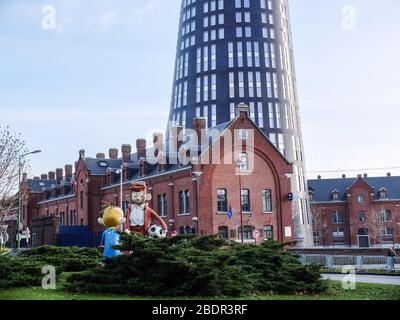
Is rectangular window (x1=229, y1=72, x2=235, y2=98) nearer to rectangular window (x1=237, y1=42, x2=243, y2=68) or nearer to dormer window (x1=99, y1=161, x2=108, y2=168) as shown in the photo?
rectangular window (x1=237, y1=42, x2=243, y2=68)

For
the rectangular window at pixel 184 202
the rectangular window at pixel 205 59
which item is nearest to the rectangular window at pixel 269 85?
the rectangular window at pixel 205 59

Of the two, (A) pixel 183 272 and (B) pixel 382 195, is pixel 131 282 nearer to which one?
(A) pixel 183 272

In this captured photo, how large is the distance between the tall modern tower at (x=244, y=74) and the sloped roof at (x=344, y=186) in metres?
11.8

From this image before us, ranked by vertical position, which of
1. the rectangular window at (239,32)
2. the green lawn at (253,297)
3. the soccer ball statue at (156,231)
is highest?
the rectangular window at (239,32)

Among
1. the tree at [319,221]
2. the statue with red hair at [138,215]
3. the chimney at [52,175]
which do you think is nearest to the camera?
the statue with red hair at [138,215]

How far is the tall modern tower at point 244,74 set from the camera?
78.4 metres

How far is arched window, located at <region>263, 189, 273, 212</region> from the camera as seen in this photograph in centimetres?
5025

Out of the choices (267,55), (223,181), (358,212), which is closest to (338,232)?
(358,212)

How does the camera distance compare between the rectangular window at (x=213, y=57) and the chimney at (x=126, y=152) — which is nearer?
the chimney at (x=126, y=152)

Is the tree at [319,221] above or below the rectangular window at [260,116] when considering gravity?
below

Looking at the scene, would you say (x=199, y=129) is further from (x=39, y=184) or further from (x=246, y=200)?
(x=39, y=184)

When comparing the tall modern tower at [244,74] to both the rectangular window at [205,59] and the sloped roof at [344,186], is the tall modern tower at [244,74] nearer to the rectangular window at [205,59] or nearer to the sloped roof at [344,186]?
the rectangular window at [205,59]

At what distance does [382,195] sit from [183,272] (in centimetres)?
7796
